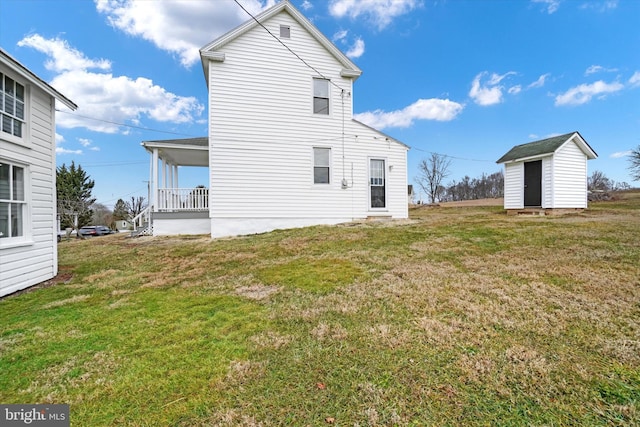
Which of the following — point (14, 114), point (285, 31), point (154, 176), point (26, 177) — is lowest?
point (26, 177)

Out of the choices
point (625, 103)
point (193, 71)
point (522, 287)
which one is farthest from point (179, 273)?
point (625, 103)

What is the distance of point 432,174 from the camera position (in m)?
37.8

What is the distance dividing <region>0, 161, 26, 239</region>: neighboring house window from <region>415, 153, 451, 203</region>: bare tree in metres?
38.3

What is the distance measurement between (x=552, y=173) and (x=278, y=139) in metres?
12.0

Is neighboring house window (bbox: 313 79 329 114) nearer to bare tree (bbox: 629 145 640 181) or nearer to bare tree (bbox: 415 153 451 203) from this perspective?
bare tree (bbox: 415 153 451 203)

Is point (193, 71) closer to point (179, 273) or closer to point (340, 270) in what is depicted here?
point (179, 273)

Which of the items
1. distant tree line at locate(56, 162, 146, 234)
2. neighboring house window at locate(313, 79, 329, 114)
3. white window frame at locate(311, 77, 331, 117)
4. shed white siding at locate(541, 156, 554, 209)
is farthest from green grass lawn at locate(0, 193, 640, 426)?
distant tree line at locate(56, 162, 146, 234)

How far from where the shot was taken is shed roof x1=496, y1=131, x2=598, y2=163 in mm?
12234

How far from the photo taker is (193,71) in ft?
42.1

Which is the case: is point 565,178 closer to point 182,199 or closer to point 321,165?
point 321,165

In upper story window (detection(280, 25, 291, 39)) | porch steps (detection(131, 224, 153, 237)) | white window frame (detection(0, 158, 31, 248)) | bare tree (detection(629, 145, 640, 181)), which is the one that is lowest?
porch steps (detection(131, 224, 153, 237))

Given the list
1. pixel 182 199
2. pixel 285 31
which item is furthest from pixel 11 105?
pixel 285 31

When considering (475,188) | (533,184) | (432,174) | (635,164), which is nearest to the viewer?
(533,184)

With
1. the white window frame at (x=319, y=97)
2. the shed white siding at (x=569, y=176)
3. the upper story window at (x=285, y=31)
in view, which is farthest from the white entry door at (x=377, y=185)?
the shed white siding at (x=569, y=176)
